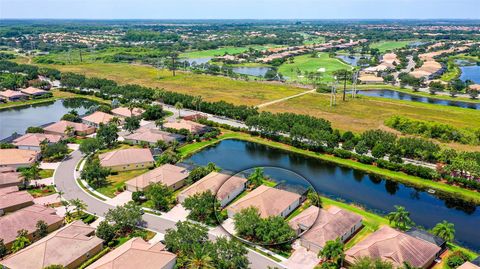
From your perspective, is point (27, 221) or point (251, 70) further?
point (251, 70)

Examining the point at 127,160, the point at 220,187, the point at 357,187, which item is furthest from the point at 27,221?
the point at 357,187

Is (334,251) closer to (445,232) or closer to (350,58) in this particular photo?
(445,232)

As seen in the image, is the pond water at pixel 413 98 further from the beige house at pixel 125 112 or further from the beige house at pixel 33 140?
the beige house at pixel 33 140

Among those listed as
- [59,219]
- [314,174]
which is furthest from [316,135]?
[59,219]

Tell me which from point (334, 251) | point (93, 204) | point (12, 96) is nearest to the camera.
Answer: point (334, 251)

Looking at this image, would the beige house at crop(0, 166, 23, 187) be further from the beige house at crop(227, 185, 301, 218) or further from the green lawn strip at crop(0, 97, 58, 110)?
the green lawn strip at crop(0, 97, 58, 110)

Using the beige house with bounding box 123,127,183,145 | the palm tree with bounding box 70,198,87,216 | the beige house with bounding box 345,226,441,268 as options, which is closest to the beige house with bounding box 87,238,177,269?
the palm tree with bounding box 70,198,87,216
